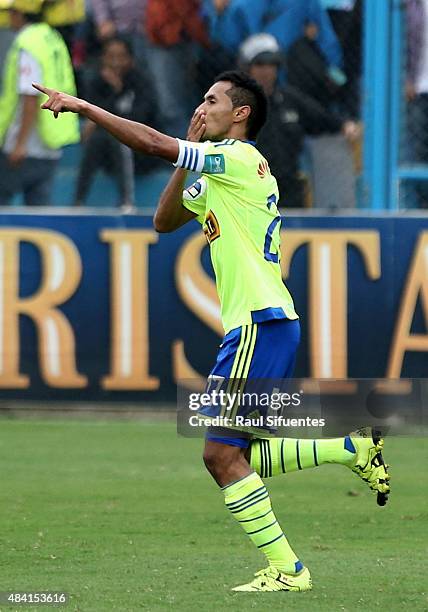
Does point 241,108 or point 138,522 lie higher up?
point 241,108

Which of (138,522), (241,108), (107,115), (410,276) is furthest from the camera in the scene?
(410,276)

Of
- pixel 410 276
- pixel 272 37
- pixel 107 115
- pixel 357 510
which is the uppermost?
pixel 272 37

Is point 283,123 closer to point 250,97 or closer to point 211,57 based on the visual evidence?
point 211,57

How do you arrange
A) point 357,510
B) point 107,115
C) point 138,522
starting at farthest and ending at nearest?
point 357,510 < point 138,522 < point 107,115

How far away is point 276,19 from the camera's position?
1231 centimetres

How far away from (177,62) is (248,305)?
6.85m

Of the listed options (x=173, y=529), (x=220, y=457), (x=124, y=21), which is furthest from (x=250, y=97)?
(x=124, y=21)

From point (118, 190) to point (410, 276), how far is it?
2.66 meters

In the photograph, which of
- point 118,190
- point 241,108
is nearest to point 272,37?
point 118,190

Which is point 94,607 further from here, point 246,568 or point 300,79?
point 300,79

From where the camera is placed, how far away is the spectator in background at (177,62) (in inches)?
486

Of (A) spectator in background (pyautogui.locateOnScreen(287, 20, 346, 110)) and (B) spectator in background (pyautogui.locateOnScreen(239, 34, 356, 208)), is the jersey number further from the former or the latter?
(A) spectator in background (pyautogui.locateOnScreen(287, 20, 346, 110))

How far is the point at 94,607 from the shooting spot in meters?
5.38

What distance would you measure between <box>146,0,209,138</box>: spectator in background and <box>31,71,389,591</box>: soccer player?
6.33 meters
